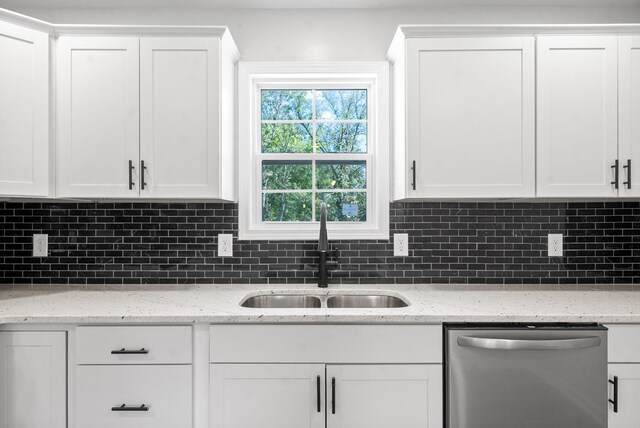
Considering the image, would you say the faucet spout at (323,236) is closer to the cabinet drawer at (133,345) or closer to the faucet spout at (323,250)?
the faucet spout at (323,250)

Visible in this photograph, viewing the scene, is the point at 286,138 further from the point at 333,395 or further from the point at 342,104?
the point at 333,395

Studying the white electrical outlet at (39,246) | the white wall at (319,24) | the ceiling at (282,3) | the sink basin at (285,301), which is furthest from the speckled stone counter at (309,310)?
the ceiling at (282,3)

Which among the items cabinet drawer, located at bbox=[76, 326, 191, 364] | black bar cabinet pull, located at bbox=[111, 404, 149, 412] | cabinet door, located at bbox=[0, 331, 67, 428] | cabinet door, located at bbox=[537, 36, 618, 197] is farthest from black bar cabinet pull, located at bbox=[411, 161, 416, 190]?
cabinet door, located at bbox=[0, 331, 67, 428]

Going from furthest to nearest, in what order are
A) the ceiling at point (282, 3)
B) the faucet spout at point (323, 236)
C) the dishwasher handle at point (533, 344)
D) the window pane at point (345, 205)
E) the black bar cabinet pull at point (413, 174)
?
1. the window pane at point (345, 205)
2. the ceiling at point (282, 3)
3. the faucet spout at point (323, 236)
4. the black bar cabinet pull at point (413, 174)
5. the dishwasher handle at point (533, 344)

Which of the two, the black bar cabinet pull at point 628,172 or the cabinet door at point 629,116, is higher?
the cabinet door at point 629,116

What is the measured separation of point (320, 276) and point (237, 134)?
93 cm

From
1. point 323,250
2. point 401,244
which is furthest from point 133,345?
point 401,244

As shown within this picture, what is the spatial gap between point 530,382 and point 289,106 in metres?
1.85

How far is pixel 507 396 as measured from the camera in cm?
154

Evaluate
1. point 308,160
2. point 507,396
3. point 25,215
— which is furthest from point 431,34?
point 25,215

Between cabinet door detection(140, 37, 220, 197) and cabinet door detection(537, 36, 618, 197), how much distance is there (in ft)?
5.17

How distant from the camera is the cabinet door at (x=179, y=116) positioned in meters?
1.87

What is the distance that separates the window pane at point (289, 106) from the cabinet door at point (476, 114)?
0.71 meters

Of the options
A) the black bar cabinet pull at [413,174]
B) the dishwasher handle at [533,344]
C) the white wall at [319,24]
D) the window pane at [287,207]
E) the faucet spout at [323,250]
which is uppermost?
the white wall at [319,24]
